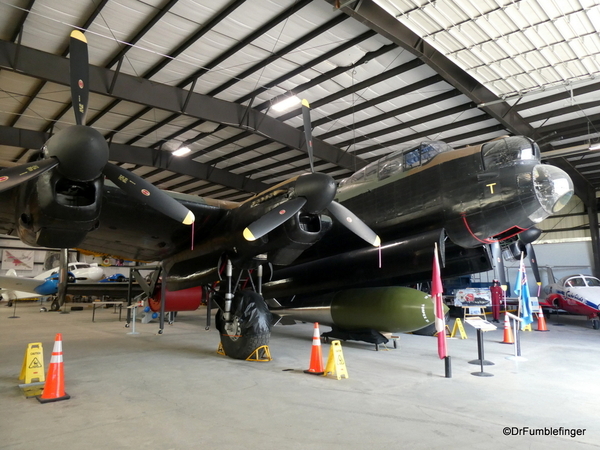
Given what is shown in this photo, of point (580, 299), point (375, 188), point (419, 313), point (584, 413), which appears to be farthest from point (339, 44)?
point (580, 299)

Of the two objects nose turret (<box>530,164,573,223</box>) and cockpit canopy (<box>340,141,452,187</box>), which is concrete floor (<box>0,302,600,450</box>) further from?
cockpit canopy (<box>340,141,452,187</box>)

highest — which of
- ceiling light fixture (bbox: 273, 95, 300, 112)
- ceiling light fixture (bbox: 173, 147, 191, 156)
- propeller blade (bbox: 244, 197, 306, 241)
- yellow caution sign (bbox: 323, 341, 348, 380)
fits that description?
ceiling light fixture (bbox: 173, 147, 191, 156)

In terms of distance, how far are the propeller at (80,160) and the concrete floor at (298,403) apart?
2709 mm

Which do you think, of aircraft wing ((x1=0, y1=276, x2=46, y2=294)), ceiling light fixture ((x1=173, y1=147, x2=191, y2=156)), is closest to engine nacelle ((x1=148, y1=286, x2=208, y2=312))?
aircraft wing ((x1=0, y1=276, x2=46, y2=294))

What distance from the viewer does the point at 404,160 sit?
26.9 feet

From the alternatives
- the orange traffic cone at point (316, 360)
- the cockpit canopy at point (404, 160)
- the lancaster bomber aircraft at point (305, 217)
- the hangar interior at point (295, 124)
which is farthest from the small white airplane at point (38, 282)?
the cockpit canopy at point (404, 160)

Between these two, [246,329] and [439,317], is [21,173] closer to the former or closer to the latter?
[246,329]

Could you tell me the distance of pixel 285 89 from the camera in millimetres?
13188

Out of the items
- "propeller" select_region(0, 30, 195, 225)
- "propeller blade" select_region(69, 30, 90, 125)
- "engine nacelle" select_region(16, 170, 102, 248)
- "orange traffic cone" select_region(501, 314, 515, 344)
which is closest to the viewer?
"propeller" select_region(0, 30, 195, 225)

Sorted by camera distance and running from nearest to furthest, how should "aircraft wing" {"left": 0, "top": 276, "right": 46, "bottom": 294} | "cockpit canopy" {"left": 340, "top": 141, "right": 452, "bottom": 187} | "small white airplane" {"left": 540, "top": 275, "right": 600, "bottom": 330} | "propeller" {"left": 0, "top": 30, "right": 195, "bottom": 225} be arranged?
"propeller" {"left": 0, "top": 30, "right": 195, "bottom": 225} → "cockpit canopy" {"left": 340, "top": 141, "right": 452, "bottom": 187} → "aircraft wing" {"left": 0, "top": 276, "right": 46, "bottom": 294} → "small white airplane" {"left": 540, "top": 275, "right": 600, "bottom": 330}

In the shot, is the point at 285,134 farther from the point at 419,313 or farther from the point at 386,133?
the point at 419,313

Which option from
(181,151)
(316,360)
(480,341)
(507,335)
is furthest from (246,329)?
(181,151)

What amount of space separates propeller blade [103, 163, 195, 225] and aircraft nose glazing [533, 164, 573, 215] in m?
5.79

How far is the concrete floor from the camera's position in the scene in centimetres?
378
